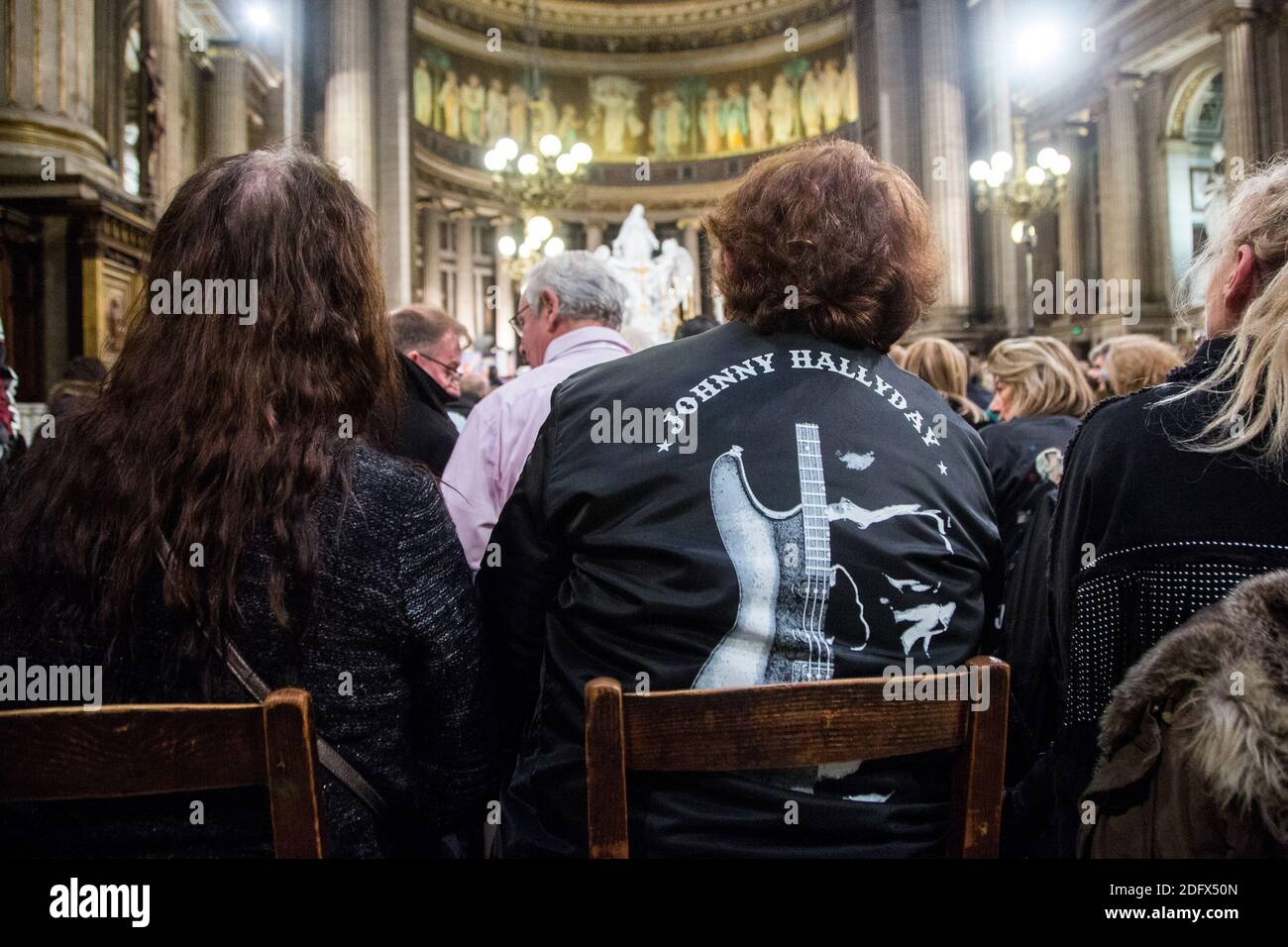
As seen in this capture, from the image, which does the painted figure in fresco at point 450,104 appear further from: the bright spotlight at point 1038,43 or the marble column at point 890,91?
the bright spotlight at point 1038,43

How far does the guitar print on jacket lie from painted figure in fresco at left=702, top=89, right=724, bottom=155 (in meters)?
24.3

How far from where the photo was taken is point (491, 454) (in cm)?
276

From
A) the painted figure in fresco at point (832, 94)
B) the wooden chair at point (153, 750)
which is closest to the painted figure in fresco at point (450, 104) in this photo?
the painted figure in fresco at point (832, 94)

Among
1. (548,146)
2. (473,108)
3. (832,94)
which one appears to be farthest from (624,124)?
(548,146)

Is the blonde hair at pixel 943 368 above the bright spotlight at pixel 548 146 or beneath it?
beneath

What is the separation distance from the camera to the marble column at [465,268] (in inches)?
888

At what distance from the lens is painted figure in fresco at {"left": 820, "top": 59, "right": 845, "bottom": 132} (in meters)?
21.8

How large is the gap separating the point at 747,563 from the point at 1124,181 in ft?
52.3

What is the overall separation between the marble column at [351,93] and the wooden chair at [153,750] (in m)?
14.9

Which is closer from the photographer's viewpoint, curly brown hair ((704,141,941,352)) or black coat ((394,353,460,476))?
curly brown hair ((704,141,941,352))

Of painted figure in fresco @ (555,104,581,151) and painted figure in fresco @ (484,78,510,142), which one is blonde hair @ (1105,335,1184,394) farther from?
painted figure in fresco @ (555,104,581,151)
